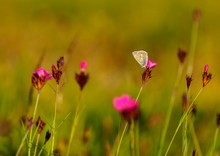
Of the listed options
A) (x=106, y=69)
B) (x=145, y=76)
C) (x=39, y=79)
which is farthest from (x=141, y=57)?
(x=106, y=69)

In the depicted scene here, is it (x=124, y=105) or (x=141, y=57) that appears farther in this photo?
(x=141, y=57)

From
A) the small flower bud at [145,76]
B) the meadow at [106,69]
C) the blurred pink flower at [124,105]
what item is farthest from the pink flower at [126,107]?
the small flower bud at [145,76]

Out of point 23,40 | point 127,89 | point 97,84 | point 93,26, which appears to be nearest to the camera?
point 127,89

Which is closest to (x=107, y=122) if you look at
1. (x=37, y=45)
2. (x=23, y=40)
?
(x=37, y=45)

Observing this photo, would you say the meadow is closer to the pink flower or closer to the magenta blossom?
the magenta blossom

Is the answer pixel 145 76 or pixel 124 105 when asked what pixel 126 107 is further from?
pixel 145 76

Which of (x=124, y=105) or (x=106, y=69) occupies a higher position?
(x=124, y=105)

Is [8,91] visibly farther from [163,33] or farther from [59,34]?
[163,33]

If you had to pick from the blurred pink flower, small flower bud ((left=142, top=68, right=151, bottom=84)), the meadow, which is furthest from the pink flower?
small flower bud ((left=142, top=68, right=151, bottom=84))
